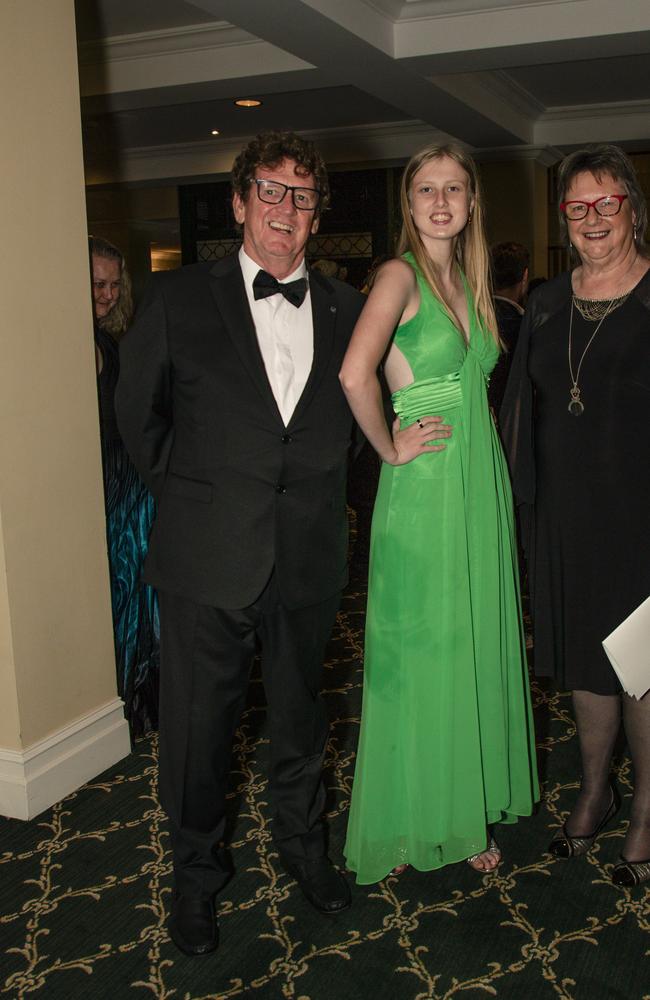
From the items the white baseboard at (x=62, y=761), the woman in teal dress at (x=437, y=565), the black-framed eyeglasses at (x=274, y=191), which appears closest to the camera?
the black-framed eyeglasses at (x=274, y=191)

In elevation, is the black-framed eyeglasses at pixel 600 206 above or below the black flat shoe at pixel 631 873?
above

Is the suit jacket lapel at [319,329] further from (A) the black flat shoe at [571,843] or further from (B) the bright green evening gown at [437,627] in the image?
(A) the black flat shoe at [571,843]

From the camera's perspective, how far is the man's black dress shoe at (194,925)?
7.66 ft

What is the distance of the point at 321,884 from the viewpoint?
8.27ft

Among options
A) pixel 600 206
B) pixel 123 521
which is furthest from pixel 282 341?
pixel 123 521

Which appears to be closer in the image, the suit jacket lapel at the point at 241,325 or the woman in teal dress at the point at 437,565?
the suit jacket lapel at the point at 241,325

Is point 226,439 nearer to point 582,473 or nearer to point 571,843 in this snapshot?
point 582,473

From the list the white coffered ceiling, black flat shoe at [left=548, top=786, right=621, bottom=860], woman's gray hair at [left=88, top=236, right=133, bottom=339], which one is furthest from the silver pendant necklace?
the white coffered ceiling

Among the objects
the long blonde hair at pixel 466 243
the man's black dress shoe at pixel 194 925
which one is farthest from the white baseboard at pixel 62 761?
the long blonde hair at pixel 466 243

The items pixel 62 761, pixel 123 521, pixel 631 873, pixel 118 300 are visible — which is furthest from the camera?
pixel 118 300

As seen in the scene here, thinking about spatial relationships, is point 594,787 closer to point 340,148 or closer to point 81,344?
point 81,344

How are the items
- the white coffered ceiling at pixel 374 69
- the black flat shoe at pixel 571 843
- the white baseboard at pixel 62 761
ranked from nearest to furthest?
the black flat shoe at pixel 571 843 < the white baseboard at pixel 62 761 < the white coffered ceiling at pixel 374 69

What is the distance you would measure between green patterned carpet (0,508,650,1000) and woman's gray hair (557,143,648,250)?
5.69 feet

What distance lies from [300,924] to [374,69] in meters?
5.18
